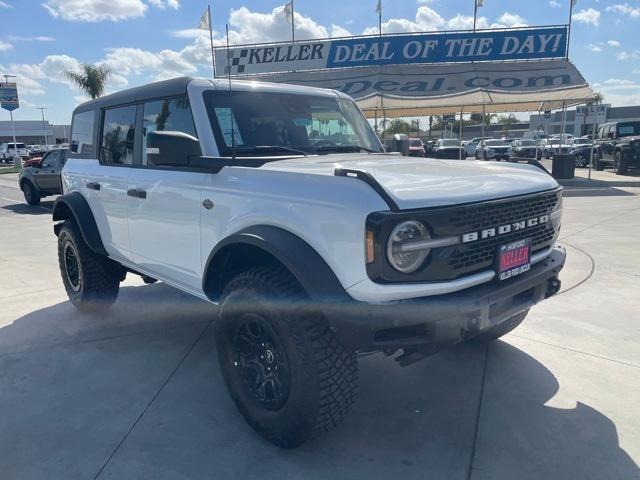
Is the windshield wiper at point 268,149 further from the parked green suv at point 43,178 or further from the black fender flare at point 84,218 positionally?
the parked green suv at point 43,178

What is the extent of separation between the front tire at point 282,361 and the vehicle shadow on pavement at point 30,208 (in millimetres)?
11824

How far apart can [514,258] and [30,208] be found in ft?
47.3

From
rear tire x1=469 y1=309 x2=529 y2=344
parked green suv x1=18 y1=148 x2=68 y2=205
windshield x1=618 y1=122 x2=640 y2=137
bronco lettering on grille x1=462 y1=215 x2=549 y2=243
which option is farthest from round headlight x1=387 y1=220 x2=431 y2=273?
windshield x1=618 y1=122 x2=640 y2=137

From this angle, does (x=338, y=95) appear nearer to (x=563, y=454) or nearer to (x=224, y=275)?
(x=224, y=275)

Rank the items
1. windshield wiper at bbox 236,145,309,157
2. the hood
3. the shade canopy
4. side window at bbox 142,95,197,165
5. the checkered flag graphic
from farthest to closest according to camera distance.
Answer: the checkered flag graphic < the shade canopy < side window at bbox 142,95,197,165 < windshield wiper at bbox 236,145,309,157 < the hood

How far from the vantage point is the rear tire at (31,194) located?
14.4 m

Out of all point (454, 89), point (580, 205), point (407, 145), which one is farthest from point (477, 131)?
point (407, 145)

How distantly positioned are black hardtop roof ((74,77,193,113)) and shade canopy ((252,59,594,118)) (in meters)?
14.4

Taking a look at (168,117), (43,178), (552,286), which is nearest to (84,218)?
(168,117)

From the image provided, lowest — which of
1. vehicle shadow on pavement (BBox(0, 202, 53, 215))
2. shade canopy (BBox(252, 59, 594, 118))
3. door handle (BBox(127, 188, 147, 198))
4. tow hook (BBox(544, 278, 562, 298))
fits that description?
vehicle shadow on pavement (BBox(0, 202, 53, 215))

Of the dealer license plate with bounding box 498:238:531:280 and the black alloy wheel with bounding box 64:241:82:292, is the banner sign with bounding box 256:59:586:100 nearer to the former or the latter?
the black alloy wheel with bounding box 64:241:82:292

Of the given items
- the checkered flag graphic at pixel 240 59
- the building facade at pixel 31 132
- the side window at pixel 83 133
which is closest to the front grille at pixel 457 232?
the side window at pixel 83 133

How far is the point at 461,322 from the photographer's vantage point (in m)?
2.44

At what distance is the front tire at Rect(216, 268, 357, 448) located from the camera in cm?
254
